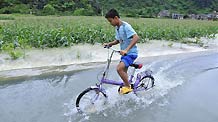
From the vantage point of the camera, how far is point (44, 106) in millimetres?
6496

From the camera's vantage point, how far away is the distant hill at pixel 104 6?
3991cm

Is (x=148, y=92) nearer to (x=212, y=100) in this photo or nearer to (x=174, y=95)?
(x=174, y=95)

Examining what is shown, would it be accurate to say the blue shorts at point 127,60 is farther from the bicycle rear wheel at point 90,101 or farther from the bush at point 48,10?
the bush at point 48,10

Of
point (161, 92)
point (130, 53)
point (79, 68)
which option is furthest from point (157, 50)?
point (130, 53)

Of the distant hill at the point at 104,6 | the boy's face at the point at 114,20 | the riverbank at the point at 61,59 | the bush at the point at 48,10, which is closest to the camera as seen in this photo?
the boy's face at the point at 114,20

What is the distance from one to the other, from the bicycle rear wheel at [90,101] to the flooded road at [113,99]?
12cm

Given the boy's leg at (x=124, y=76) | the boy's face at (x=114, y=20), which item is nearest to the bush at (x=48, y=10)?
the boy's leg at (x=124, y=76)

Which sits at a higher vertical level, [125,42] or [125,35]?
[125,35]

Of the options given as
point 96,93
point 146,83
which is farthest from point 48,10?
point 96,93

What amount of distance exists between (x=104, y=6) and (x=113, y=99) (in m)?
40.7

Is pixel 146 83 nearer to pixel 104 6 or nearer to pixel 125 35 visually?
pixel 125 35

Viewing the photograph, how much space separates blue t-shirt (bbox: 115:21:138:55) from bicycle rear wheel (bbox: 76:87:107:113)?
1022mm

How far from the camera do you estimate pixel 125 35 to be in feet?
20.8

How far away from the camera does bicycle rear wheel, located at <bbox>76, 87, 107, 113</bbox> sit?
6070 millimetres
